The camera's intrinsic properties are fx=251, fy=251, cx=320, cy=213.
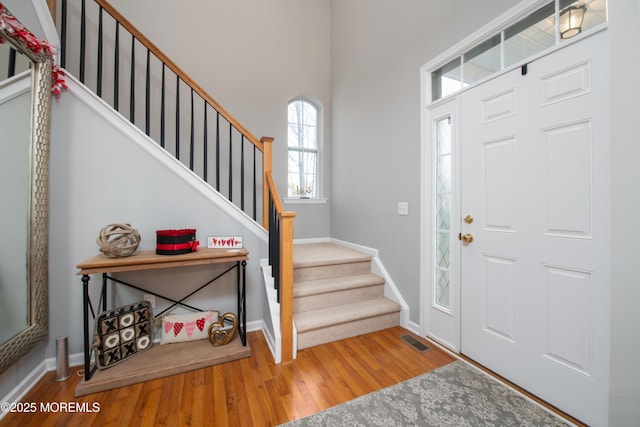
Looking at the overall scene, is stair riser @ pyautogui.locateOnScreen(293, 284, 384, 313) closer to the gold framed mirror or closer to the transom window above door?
the gold framed mirror

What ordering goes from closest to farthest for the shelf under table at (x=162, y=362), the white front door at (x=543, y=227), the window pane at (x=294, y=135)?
the white front door at (x=543, y=227) < the shelf under table at (x=162, y=362) < the window pane at (x=294, y=135)

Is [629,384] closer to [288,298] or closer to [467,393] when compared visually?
[467,393]

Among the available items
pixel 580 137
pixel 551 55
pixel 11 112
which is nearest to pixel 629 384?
pixel 580 137

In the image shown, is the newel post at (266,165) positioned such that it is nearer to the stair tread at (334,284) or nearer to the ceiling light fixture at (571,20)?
the stair tread at (334,284)

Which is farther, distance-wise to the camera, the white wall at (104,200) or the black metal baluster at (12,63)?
the white wall at (104,200)

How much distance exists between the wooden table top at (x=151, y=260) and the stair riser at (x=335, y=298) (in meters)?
0.76

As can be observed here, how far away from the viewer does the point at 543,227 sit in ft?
5.14

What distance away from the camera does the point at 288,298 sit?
A: 1979 mm

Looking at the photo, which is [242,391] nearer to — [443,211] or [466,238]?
[466,238]

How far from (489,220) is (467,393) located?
1.18 metres

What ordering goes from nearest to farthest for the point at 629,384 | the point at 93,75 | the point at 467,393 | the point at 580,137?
the point at 629,384
the point at 580,137
the point at 467,393
the point at 93,75

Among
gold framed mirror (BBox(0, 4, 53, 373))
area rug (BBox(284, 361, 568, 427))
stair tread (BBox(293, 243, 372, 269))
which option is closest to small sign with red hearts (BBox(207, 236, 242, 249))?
stair tread (BBox(293, 243, 372, 269))

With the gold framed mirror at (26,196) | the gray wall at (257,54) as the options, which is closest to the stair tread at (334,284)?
the gray wall at (257,54)

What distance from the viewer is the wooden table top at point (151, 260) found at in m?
1.67
